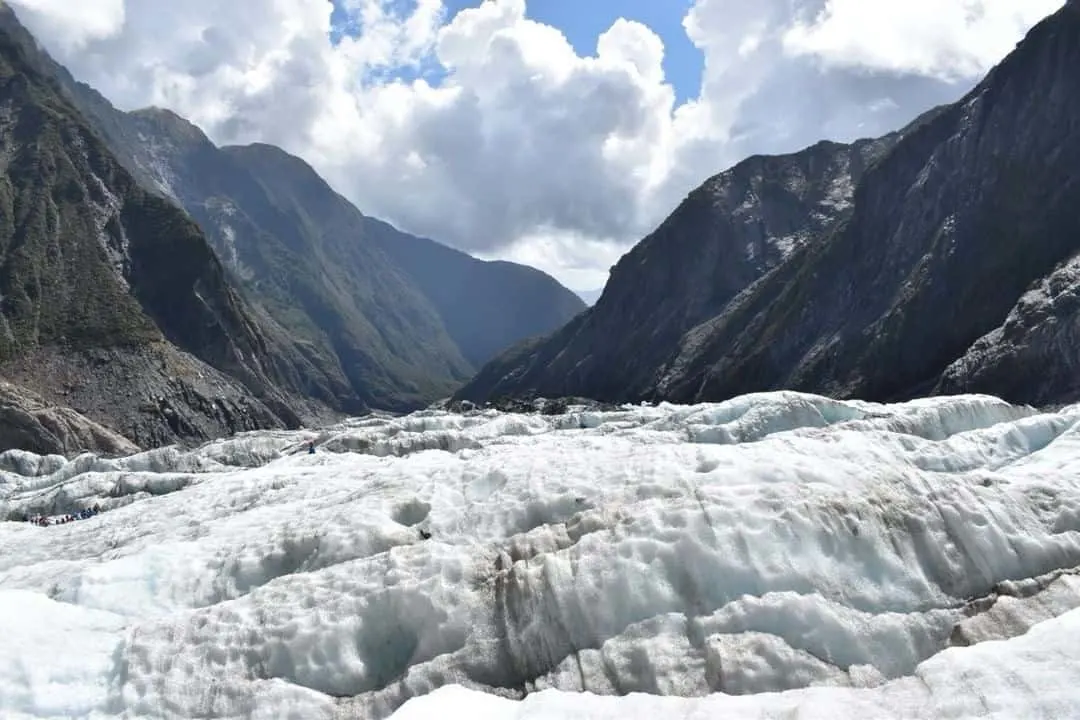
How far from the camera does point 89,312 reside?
157 m

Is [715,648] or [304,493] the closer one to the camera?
[715,648]

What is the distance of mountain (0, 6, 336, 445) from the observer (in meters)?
141

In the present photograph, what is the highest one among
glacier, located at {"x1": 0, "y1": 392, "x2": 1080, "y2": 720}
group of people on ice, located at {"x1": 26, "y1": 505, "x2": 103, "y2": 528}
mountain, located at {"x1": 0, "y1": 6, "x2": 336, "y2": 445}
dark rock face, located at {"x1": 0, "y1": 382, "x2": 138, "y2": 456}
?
mountain, located at {"x1": 0, "y1": 6, "x2": 336, "y2": 445}

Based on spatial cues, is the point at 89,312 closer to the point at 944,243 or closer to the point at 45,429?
the point at 45,429

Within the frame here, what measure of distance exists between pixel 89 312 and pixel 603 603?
166239 millimetres

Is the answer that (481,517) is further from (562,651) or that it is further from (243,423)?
(243,423)

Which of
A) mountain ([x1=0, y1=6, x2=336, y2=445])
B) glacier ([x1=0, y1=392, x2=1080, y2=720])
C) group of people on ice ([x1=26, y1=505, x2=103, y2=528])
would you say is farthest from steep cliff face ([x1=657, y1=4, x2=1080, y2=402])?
mountain ([x1=0, y1=6, x2=336, y2=445])

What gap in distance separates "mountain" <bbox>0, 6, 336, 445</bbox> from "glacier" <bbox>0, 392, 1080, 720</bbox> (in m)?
122

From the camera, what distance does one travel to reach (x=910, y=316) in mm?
116688

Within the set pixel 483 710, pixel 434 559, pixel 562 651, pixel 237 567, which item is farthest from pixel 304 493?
pixel 483 710

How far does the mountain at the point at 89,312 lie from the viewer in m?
141

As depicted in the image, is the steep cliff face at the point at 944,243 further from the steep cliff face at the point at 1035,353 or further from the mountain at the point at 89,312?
the mountain at the point at 89,312

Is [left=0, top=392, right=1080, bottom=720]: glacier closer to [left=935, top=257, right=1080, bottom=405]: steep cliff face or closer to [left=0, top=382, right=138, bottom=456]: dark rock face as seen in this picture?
[left=935, top=257, right=1080, bottom=405]: steep cliff face

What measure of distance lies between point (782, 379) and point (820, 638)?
13019cm
